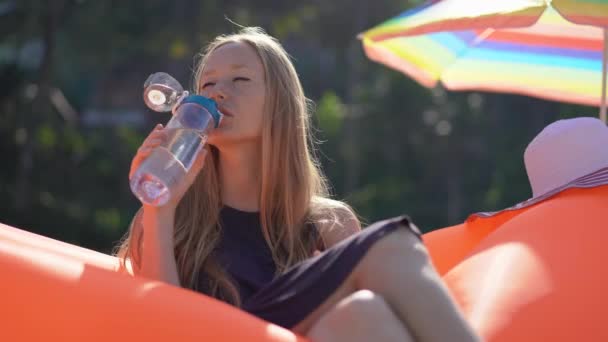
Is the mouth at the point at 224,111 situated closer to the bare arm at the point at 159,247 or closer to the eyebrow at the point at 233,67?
the eyebrow at the point at 233,67

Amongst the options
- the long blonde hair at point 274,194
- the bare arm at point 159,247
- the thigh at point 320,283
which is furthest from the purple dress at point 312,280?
the long blonde hair at point 274,194

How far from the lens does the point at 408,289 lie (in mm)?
1626

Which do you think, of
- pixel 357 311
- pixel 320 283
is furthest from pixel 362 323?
pixel 320 283

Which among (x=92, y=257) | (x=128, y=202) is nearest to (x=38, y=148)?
(x=128, y=202)

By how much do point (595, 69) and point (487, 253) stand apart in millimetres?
1851

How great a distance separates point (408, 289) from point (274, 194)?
645 millimetres

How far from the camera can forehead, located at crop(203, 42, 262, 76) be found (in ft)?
7.09

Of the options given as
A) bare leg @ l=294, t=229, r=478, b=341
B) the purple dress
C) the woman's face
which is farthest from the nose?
bare leg @ l=294, t=229, r=478, b=341

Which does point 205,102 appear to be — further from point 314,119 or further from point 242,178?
point 314,119

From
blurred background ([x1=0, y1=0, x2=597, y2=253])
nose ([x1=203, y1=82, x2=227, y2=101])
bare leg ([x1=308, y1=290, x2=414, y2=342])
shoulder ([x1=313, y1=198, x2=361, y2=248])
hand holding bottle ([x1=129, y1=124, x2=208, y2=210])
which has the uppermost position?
nose ([x1=203, y1=82, x2=227, y2=101])

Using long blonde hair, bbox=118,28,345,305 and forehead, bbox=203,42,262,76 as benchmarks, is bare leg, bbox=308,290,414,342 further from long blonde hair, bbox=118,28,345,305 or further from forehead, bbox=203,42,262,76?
forehead, bbox=203,42,262,76

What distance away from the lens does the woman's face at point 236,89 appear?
6.87 ft

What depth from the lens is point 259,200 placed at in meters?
2.22

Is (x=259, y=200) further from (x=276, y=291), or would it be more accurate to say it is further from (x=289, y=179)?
(x=276, y=291)
